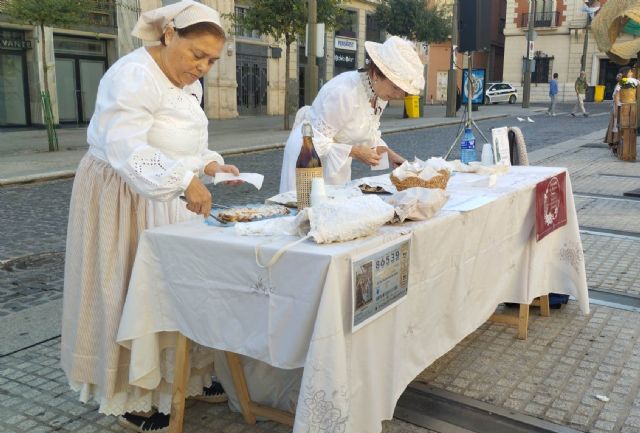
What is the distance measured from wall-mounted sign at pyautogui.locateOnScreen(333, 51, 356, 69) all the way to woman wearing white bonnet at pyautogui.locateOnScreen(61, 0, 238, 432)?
1159 inches

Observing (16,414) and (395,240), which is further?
(16,414)

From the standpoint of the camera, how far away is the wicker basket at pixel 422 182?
292 centimetres

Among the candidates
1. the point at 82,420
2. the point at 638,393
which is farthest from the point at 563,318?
the point at 82,420

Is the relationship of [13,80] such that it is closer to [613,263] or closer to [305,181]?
[613,263]

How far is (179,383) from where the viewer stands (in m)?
2.46

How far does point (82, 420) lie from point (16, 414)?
0.32 m

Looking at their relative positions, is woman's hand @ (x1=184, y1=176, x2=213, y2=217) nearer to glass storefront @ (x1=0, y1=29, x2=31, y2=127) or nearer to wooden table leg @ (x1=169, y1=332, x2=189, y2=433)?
wooden table leg @ (x1=169, y1=332, x2=189, y2=433)

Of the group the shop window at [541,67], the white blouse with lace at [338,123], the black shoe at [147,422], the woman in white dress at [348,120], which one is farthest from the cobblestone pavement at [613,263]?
the shop window at [541,67]

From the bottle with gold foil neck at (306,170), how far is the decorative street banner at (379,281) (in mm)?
565

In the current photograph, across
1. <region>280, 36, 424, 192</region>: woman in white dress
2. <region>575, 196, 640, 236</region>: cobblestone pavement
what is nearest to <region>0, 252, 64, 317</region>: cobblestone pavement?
<region>280, 36, 424, 192</region>: woman in white dress

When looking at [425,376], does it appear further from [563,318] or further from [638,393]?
[563,318]

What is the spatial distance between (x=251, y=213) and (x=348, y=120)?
1285mm

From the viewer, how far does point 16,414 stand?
2.84 meters

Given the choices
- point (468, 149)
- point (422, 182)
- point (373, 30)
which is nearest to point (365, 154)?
point (422, 182)
